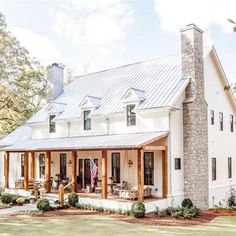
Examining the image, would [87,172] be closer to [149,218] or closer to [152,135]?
[152,135]

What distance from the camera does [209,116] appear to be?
2275 centimetres

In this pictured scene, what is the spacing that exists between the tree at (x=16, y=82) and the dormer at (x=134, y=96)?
635 inches

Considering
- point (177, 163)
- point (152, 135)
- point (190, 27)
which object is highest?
point (190, 27)

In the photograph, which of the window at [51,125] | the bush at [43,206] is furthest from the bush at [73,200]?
the window at [51,125]

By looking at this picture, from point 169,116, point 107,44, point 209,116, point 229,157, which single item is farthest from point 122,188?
point 107,44

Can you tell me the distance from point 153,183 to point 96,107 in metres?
6.50

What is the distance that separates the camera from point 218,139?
77.8 ft

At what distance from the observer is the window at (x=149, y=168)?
66.6 ft

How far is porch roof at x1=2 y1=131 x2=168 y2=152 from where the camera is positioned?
1817 cm

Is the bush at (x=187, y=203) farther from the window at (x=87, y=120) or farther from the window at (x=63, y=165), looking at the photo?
the window at (x=63, y=165)

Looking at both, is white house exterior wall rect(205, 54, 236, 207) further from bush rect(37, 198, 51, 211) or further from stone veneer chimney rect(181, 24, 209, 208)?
bush rect(37, 198, 51, 211)

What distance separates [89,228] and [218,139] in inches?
497

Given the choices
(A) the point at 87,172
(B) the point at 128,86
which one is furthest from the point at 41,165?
(B) the point at 128,86

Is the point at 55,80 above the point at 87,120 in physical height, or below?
above
